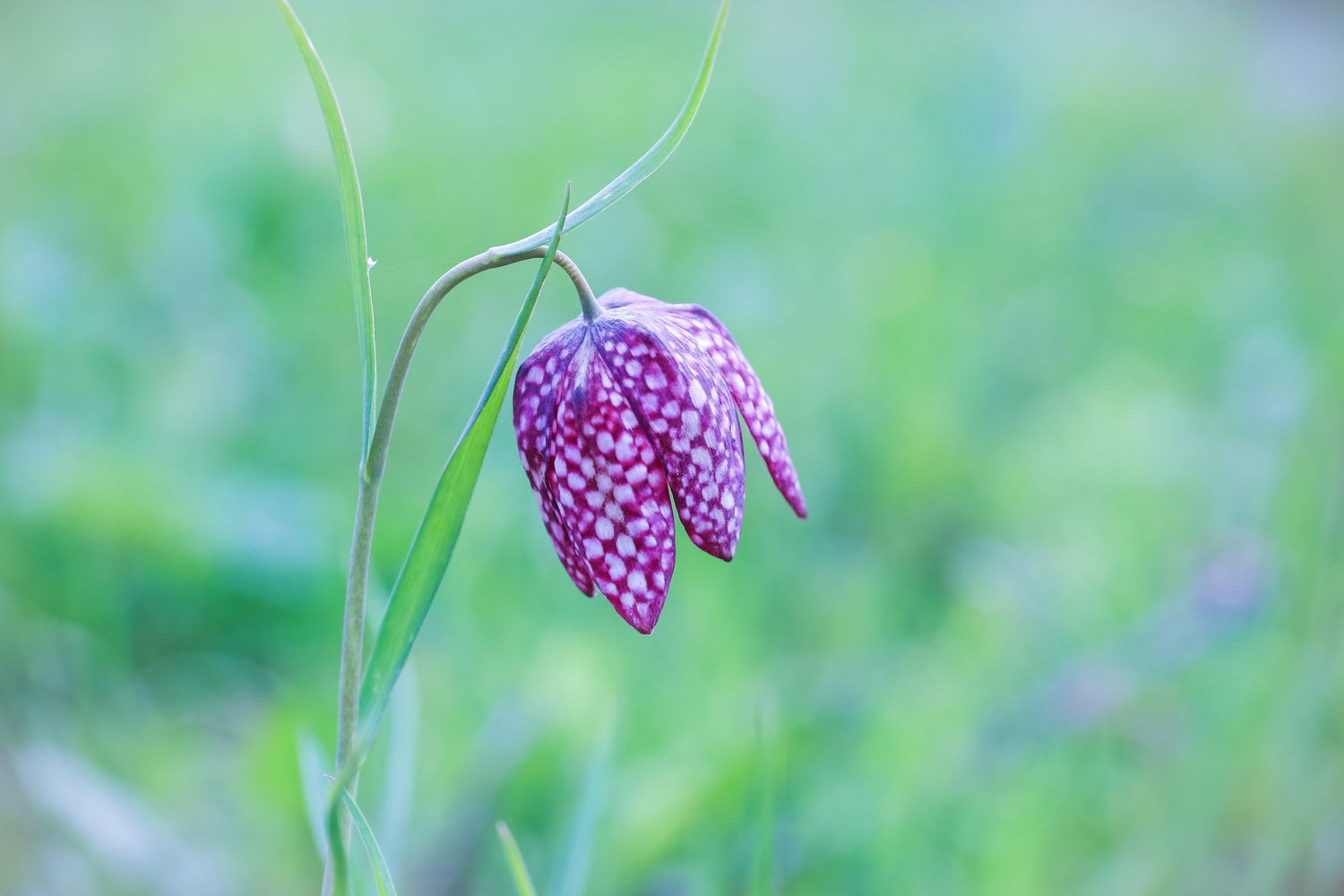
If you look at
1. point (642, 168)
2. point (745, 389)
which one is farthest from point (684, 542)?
point (642, 168)

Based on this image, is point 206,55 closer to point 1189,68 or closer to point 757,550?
point 757,550

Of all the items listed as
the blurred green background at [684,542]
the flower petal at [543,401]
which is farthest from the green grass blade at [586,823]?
the flower petal at [543,401]

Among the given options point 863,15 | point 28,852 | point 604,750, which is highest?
point 863,15

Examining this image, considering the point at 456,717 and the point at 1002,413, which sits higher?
the point at 1002,413

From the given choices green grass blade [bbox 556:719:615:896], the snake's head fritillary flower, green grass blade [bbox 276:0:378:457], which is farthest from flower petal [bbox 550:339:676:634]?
green grass blade [bbox 556:719:615:896]

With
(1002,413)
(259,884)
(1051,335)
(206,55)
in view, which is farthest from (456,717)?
(206,55)

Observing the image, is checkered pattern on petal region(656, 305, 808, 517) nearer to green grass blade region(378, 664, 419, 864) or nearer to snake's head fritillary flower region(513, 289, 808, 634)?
snake's head fritillary flower region(513, 289, 808, 634)

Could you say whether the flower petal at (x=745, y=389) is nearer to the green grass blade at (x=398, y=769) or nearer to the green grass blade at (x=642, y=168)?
the green grass blade at (x=642, y=168)
